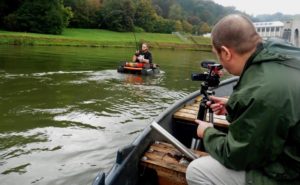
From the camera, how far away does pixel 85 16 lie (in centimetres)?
6788

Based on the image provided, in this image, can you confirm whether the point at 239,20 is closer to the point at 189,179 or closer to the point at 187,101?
the point at 189,179

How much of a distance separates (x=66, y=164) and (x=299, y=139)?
159 inches

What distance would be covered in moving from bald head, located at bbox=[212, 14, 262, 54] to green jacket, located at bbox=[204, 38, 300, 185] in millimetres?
76

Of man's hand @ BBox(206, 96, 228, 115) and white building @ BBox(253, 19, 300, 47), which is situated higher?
white building @ BBox(253, 19, 300, 47)

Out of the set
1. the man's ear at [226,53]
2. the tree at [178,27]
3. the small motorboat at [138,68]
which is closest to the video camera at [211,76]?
the man's ear at [226,53]

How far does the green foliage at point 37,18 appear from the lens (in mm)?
49325

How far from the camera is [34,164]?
17.7 ft

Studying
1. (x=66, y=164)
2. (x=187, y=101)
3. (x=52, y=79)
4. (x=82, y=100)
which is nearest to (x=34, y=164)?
(x=66, y=164)

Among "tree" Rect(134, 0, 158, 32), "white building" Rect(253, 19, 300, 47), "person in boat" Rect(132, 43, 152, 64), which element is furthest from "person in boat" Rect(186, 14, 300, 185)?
"tree" Rect(134, 0, 158, 32)

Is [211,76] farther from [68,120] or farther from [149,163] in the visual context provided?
[68,120]

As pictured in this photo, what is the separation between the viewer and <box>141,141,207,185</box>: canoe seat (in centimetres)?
334

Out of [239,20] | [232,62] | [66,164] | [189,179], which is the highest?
[239,20]

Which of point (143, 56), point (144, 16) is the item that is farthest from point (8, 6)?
point (143, 56)

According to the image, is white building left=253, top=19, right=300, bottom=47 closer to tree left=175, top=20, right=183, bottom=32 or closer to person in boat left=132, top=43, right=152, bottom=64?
tree left=175, top=20, right=183, bottom=32
